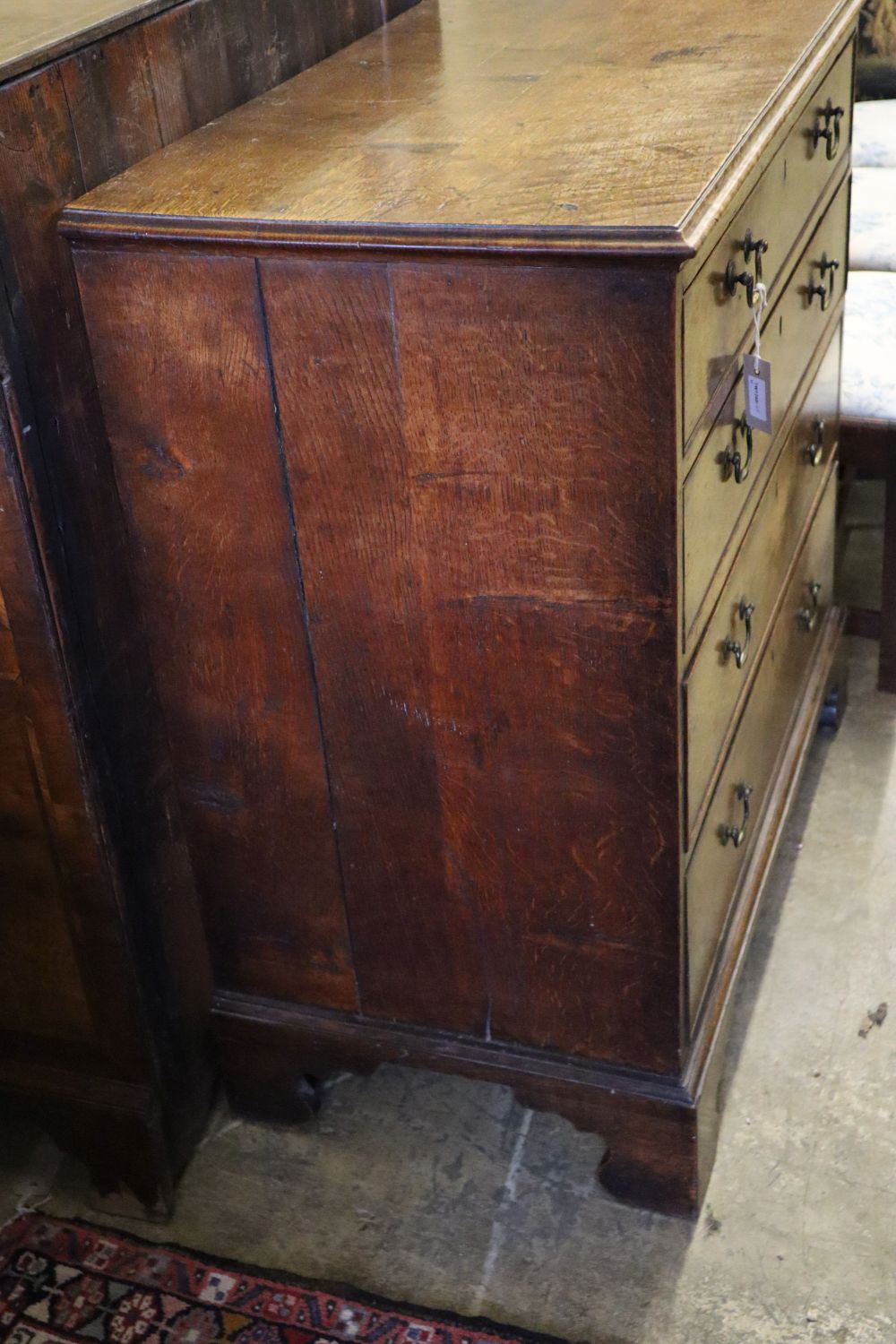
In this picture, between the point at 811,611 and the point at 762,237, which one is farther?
the point at 811,611

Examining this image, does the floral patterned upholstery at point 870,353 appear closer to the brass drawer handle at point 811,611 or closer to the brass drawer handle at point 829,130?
the brass drawer handle at point 811,611

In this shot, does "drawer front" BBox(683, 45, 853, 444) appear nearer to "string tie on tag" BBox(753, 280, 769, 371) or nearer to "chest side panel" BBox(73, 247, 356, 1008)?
"string tie on tag" BBox(753, 280, 769, 371)

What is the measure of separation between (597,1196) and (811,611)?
907mm

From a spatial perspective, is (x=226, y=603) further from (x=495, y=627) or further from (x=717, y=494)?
(x=717, y=494)

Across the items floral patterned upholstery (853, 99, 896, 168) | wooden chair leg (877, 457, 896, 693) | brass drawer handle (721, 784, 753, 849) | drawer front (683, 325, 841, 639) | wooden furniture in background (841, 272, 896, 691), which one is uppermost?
drawer front (683, 325, 841, 639)

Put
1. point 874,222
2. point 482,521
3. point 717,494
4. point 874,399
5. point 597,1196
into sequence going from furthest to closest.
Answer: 1. point 874,222
2. point 874,399
3. point 597,1196
4. point 717,494
5. point 482,521

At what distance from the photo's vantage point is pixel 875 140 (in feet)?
10.6

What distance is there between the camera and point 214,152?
147cm

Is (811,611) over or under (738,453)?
under

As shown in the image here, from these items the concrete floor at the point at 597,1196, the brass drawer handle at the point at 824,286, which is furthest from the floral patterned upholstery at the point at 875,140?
the concrete floor at the point at 597,1196

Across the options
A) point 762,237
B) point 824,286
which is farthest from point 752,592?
point 824,286

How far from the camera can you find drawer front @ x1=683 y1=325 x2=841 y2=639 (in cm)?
140

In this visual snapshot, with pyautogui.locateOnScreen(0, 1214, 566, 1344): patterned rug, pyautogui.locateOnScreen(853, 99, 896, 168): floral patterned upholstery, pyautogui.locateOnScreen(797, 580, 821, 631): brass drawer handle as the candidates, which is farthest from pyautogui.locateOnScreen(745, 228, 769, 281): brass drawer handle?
pyautogui.locateOnScreen(853, 99, 896, 168): floral patterned upholstery

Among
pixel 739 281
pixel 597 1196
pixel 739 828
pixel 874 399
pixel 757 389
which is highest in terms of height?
pixel 739 281
